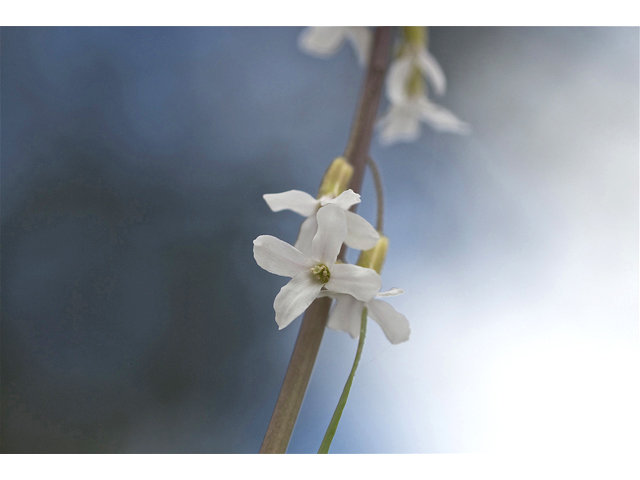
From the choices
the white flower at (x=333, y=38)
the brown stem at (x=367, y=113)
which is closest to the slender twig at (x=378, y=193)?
the brown stem at (x=367, y=113)

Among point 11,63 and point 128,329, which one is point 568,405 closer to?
point 128,329

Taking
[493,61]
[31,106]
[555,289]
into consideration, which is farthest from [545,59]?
[31,106]

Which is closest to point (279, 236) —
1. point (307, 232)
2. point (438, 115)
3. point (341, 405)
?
point (307, 232)

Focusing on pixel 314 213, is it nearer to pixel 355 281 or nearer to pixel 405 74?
pixel 355 281

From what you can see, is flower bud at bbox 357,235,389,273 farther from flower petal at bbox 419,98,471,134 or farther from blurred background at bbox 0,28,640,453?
flower petal at bbox 419,98,471,134

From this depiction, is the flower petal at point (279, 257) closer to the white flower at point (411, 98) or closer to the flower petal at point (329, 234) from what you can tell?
the flower petal at point (329, 234)

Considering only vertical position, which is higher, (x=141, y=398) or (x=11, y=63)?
(x=11, y=63)
